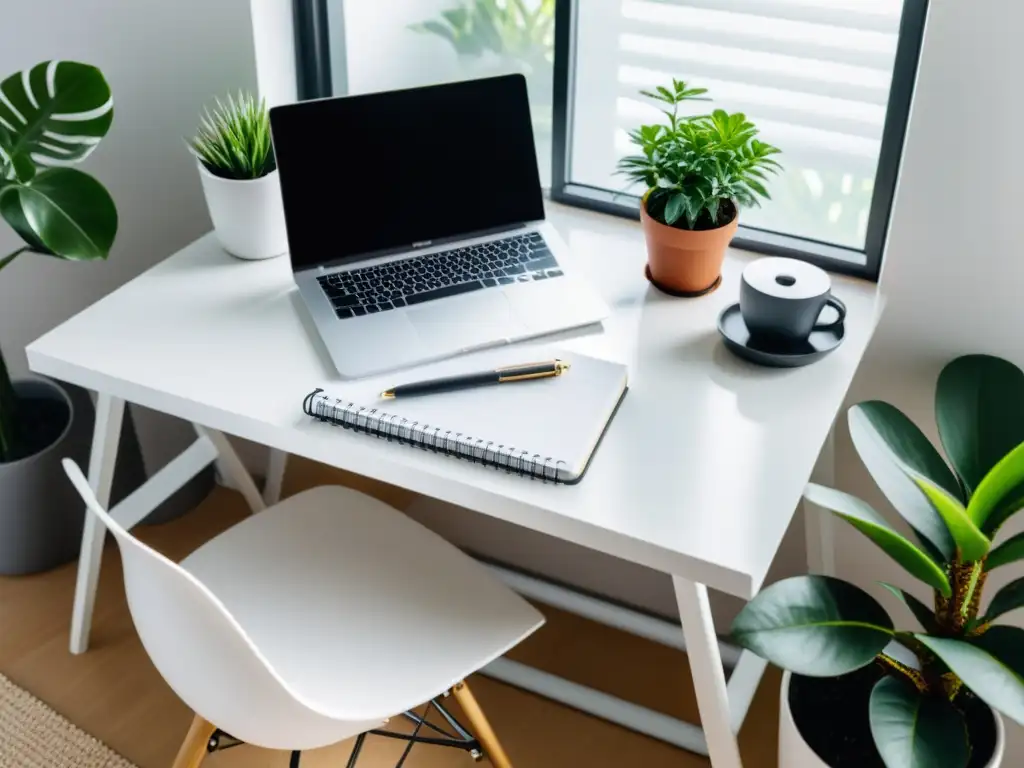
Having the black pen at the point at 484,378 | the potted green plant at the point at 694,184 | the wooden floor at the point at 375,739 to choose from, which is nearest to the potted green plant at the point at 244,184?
the black pen at the point at 484,378

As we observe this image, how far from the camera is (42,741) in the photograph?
162 cm

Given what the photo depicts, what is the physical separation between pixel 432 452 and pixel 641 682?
763 millimetres

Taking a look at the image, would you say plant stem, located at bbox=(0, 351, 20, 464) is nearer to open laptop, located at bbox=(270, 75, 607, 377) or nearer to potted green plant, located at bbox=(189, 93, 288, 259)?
potted green plant, located at bbox=(189, 93, 288, 259)

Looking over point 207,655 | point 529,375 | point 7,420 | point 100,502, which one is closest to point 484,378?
point 529,375

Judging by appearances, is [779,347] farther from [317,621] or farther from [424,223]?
[317,621]

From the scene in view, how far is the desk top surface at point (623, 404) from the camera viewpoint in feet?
3.51

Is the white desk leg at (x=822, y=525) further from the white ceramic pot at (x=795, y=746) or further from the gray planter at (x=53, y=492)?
the gray planter at (x=53, y=492)

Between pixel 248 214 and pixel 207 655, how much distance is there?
64cm

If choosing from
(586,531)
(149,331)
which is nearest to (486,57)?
(149,331)

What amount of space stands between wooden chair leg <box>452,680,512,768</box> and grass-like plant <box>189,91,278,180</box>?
0.73 metres

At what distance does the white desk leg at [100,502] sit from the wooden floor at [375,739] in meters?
0.06

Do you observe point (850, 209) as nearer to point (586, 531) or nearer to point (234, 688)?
point (586, 531)

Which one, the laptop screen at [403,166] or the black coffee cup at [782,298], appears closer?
the black coffee cup at [782,298]

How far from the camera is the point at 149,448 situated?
6.77 feet
